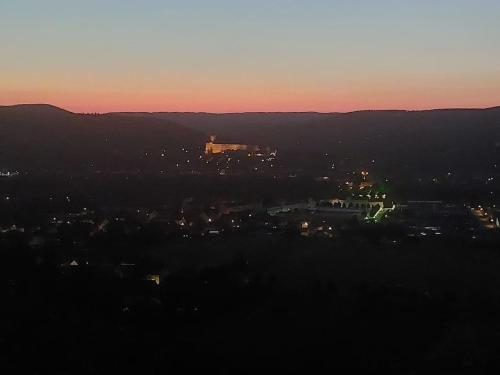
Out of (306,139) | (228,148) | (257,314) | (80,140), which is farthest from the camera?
(306,139)

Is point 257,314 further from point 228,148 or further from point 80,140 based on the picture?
point 228,148

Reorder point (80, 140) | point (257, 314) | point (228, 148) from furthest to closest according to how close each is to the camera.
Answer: point (228, 148)
point (80, 140)
point (257, 314)

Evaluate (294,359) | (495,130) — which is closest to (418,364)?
(294,359)

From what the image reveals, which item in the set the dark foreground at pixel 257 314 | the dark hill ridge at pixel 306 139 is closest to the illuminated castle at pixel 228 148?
the dark hill ridge at pixel 306 139

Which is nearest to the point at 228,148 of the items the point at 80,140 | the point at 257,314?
the point at 80,140

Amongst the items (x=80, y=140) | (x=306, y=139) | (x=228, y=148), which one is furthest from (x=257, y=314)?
(x=306, y=139)

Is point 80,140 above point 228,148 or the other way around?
above

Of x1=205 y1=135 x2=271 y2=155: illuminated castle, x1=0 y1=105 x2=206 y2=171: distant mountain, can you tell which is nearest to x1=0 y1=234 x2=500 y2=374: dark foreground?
x1=0 y1=105 x2=206 y2=171: distant mountain

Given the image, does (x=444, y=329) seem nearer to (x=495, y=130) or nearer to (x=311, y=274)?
(x=311, y=274)

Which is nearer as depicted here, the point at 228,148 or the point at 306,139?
the point at 228,148
